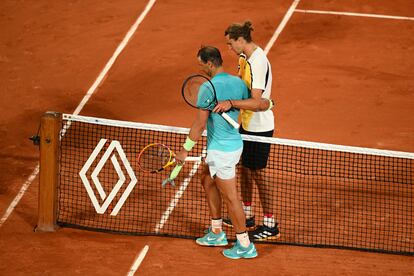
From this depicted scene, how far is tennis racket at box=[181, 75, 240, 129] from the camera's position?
10312 mm

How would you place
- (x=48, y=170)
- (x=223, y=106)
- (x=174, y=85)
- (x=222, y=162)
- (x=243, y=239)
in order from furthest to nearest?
1. (x=174, y=85)
2. (x=48, y=170)
3. (x=243, y=239)
4. (x=222, y=162)
5. (x=223, y=106)

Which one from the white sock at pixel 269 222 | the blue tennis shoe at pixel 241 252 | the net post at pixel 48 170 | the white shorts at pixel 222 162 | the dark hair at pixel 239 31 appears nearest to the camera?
the white shorts at pixel 222 162

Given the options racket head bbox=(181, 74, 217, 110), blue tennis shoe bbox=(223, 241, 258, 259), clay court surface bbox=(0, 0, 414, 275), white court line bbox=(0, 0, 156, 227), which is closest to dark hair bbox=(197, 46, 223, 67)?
racket head bbox=(181, 74, 217, 110)

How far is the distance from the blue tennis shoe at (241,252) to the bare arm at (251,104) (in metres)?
1.64

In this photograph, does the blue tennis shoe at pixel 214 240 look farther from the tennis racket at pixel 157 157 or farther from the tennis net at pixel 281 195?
the tennis racket at pixel 157 157

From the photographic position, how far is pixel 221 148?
35.0 feet

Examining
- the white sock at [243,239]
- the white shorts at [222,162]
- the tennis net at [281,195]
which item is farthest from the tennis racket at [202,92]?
the white sock at [243,239]

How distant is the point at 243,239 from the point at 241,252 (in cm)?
18

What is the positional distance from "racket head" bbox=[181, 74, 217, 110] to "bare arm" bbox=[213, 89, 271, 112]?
10cm

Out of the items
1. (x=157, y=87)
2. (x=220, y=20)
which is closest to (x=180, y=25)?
(x=220, y=20)

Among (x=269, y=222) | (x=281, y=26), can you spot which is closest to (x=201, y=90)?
(x=269, y=222)

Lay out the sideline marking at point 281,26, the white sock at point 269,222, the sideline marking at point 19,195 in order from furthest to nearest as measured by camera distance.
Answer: the sideline marking at point 281,26 → the sideline marking at point 19,195 → the white sock at point 269,222

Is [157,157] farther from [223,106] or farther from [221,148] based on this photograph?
[223,106]

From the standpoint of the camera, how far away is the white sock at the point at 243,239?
11.0 meters
